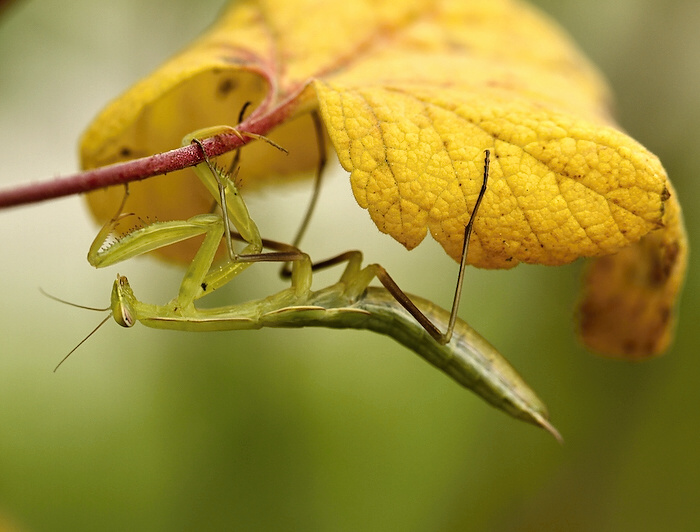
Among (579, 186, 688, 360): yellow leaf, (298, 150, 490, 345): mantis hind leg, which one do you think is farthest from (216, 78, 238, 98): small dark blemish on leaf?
(579, 186, 688, 360): yellow leaf

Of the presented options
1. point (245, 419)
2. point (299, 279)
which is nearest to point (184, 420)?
point (245, 419)

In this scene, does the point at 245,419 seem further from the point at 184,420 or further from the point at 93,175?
the point at 93,175

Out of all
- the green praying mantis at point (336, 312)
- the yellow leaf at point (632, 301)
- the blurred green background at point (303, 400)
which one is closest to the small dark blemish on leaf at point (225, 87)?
the green praying mantis at point (336, 312)

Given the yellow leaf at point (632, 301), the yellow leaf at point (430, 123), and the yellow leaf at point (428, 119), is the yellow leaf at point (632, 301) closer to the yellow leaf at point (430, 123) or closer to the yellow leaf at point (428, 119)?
the yellow leaf at point (430, 123)

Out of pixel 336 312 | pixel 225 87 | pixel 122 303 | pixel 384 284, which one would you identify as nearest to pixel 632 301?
pixel 384 284

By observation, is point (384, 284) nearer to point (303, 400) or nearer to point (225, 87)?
point (225, 87)

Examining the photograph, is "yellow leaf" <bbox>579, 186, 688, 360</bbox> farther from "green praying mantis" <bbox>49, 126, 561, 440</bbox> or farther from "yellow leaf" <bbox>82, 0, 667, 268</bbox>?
"yellow leaf" <bbox>82, 0, 667, 268</bbox>

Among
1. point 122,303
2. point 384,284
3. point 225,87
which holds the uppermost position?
point 225,87
